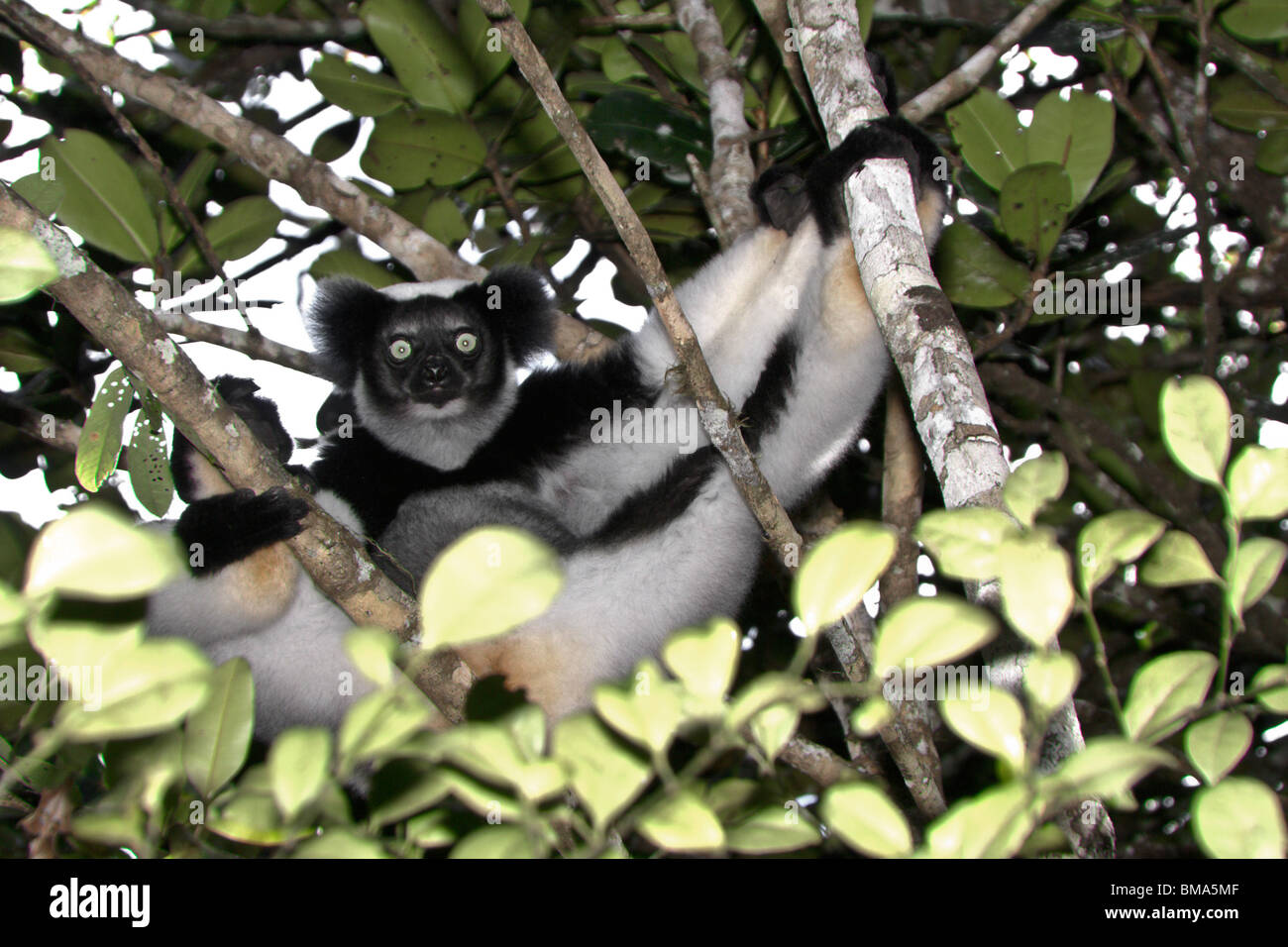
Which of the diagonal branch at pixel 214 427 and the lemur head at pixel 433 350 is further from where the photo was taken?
the lemur head at pixel 433 350

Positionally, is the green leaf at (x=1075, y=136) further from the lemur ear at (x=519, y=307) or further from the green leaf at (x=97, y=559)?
the green leaf at (x=97, y=559)

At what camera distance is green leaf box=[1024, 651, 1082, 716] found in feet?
2.81

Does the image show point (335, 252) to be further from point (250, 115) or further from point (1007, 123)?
point (1007, 123)

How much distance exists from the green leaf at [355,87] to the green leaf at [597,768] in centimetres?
345

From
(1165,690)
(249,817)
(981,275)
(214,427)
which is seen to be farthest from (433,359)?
(1165,690)

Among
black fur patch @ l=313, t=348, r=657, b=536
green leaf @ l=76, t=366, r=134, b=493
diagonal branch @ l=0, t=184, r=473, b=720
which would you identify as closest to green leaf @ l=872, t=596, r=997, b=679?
diagonal branch @ l=0, t=184, r=473, b=720

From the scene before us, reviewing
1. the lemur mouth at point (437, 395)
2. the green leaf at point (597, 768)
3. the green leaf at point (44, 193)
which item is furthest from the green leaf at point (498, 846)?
the lemur mouth at point (437, 395)

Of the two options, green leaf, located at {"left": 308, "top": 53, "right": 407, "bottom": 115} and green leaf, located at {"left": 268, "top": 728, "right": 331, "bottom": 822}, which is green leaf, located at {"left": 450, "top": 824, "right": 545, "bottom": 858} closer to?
green leaf, located at {"left": 268, "top": 728, "right": 331, "bottom": 822}

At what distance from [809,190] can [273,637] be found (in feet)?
6.12

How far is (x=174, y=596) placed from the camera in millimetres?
2516

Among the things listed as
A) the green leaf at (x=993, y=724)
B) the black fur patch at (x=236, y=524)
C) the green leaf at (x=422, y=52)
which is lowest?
the green leaf at (x=993, y=724)

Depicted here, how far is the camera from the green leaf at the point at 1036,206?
10.5 ft

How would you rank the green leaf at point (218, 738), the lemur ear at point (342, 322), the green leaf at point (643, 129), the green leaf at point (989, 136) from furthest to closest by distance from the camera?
the green leaf at point (643, 129), the lemur ear at point (342, 322), the green leaf at point (989, 136), the green leaf at point (218, 738)

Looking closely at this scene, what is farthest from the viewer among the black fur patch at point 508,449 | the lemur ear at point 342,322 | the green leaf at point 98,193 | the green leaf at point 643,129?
the green leaf at point 643,129
